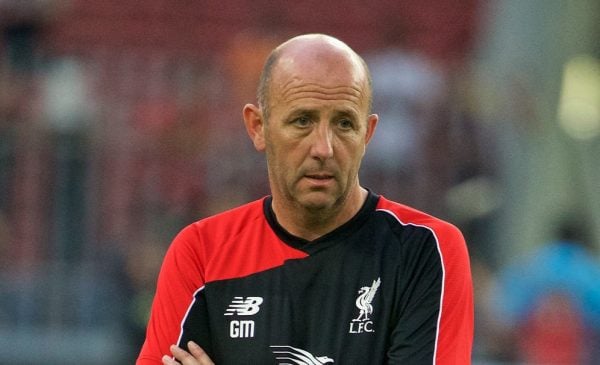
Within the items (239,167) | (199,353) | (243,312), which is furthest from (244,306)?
(239,167)

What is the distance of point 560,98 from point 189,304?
780cm

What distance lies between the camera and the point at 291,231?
15.1 feet

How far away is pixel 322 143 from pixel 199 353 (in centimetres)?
82

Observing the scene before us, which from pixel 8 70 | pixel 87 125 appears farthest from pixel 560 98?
pixel 8 70

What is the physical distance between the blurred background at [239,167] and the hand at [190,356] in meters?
5.32

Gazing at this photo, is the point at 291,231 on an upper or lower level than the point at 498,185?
lower

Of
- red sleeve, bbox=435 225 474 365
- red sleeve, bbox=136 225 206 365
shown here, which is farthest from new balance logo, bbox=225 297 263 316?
red sleeve, bbox=435 225 474 365

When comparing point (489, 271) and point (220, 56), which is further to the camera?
point (220, 56)

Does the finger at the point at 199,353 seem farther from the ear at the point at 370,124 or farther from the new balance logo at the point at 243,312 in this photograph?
the ear at the point at 370,124

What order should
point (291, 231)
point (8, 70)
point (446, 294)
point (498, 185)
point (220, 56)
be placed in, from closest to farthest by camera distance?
point (446, 294)
point (291, 231)
point (498, 185)
point (8, 70)
point (220, 56)

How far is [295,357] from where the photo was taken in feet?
14.3

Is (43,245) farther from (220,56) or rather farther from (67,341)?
(220,56)

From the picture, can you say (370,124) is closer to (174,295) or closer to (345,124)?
(345,124)

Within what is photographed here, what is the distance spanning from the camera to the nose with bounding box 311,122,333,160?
425 cm
